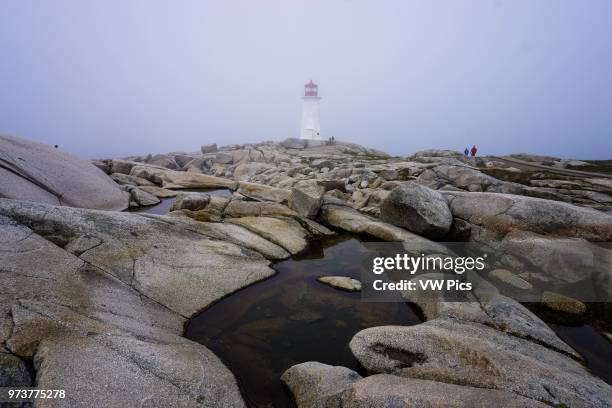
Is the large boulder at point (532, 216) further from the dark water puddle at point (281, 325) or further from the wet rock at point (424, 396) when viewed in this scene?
the wet rock at point (424, 396)

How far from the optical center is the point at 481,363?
5.05m

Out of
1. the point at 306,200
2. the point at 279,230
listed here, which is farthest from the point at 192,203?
the point at 306,200

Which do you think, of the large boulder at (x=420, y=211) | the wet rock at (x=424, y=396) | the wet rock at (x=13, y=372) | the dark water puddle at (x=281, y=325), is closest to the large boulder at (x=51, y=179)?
the wet rock at (x=13, y=372)

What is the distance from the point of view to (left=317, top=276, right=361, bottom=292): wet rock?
933 cm

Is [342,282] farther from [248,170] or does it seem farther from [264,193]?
[248,170]

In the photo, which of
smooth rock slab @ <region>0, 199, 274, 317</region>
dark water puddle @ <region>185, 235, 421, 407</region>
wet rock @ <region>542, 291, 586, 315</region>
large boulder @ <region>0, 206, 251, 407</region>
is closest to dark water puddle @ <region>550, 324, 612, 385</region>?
wet rock @ <region>542, 291, 586, 315</region>

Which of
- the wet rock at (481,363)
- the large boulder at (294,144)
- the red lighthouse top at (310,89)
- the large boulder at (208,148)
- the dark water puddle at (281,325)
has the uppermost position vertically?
the red lighthouse top at (310,89)

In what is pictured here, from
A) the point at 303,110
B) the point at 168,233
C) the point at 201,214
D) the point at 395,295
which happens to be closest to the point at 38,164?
the point at 201,214

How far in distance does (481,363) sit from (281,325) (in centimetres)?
425

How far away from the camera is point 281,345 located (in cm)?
677

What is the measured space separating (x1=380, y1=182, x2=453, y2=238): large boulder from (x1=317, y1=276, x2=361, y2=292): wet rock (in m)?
4.89

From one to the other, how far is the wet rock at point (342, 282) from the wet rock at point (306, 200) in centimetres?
580

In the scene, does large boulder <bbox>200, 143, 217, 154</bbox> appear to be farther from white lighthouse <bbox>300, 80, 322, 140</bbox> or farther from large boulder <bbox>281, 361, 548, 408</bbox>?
large boulder <bbox>281, 361, 548, 408</bbox>

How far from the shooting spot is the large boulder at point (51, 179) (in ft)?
40.9
